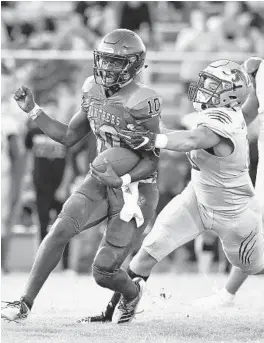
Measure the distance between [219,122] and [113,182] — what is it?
744 mm

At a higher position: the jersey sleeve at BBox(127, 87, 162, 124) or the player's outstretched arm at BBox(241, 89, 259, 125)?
the jersey sleeve at BBox(127, 87, 162, 124)

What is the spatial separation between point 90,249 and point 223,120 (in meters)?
3.72

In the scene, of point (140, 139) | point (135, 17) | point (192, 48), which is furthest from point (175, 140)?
point (135, 17)

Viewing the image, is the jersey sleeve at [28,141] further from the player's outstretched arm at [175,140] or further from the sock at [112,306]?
the player's outstretched arm at [175,140]

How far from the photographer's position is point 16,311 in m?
5.37

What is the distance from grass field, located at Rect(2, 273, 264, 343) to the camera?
17.3 ft

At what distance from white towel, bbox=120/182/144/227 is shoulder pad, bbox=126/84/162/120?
1.30ft

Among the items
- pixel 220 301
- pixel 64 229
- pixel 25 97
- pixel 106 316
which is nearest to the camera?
pixel 64 229

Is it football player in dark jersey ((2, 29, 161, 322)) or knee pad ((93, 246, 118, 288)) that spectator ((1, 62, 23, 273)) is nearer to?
football player in dark jersey ((2, 29, 161, 322))

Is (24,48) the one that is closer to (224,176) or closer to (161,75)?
(161,75)

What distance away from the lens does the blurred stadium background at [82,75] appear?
9.33m

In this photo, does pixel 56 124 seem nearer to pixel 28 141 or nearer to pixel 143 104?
pixel 143 104

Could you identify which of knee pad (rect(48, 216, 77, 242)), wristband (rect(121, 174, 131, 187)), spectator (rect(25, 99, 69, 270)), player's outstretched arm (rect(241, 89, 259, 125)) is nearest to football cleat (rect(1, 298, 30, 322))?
knee pad (rect(48, 216, 77, 242))

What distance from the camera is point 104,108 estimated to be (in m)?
5.56
